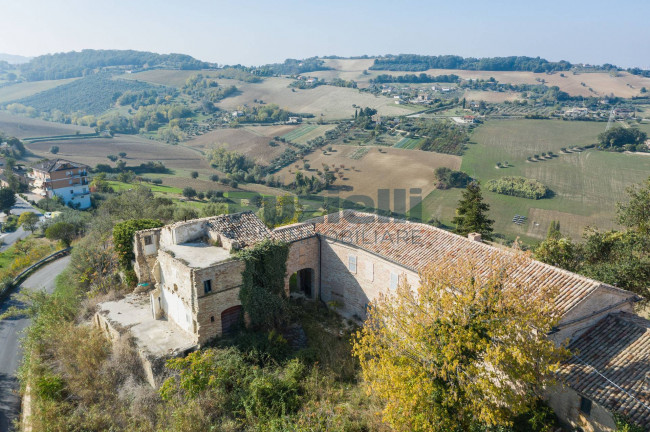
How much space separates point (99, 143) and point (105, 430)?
11089cm

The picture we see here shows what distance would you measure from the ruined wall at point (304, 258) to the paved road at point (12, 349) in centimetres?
1521

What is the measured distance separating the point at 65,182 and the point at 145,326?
55.3 metres

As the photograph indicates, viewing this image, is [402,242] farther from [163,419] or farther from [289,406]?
[163,419]

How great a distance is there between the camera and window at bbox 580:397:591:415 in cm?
1357

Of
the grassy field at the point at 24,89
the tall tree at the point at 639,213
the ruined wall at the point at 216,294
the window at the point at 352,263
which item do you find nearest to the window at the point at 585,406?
the window at the point at 352,263

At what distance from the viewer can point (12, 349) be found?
25.3m

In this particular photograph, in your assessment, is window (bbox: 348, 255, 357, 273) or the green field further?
the green field

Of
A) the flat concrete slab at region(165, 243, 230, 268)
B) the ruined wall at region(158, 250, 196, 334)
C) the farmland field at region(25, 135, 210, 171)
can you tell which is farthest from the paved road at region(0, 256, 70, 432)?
the farmland field at region(25, 135, 210, 171)

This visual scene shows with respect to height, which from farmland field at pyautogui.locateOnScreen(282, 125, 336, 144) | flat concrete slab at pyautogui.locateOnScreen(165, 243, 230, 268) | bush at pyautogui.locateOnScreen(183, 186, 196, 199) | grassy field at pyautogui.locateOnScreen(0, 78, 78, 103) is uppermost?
grassy field at pyautogui.locateOnScreen(0, 78, 78, 103)

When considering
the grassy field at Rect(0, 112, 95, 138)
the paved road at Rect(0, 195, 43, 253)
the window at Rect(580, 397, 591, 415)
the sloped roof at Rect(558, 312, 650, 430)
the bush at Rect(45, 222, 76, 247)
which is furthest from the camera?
the grassy field at Rect(0, 112, 95, 138)

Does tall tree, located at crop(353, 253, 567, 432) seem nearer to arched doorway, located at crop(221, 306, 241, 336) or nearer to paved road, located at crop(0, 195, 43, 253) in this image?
arched doorway, located at crop(221, 306, 241, 336)

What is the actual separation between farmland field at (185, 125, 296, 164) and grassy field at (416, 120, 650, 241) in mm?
40093

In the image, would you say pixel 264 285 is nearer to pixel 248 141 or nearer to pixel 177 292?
pixel 177 292

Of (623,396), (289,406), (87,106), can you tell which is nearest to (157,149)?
(87,106)
